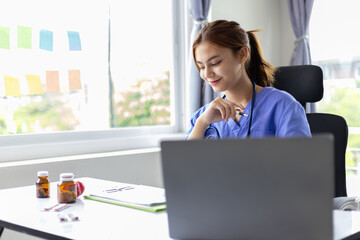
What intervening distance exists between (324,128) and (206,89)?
1106 mm

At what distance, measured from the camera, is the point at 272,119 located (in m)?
1.74

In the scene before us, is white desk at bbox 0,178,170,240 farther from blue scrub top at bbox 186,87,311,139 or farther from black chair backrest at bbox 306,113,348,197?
black chair backrest at bbox 306,113,348,197

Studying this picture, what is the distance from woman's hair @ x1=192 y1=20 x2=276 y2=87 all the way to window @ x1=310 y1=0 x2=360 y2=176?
5.20 ft

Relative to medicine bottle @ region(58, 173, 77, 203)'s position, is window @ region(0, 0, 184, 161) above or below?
above

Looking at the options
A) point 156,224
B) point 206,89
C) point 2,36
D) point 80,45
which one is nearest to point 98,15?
point 80,45

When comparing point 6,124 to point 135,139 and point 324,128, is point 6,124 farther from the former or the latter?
point 324,128

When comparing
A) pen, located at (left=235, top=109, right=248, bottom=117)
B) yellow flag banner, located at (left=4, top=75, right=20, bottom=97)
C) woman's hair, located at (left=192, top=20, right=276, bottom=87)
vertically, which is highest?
woman's hair, located at (left=192, top=20, right=276, bottom=87)

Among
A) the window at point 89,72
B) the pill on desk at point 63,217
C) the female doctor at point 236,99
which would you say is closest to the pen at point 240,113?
the female doctor at point 236,99

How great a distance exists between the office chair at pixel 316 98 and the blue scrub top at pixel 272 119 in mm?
299

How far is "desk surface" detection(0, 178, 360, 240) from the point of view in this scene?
109 centimetres

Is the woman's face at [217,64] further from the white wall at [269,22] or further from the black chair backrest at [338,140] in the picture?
the white wall at [269,22]

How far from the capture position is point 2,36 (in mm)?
2402

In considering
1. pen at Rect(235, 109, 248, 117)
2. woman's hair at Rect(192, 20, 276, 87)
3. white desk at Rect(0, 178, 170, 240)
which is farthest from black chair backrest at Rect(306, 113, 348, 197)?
white desk at Rect(0, 178, 170, 240)

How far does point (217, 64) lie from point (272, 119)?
0.29 meters
